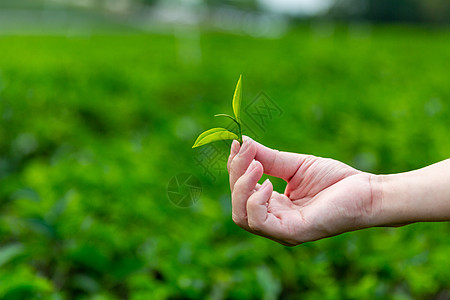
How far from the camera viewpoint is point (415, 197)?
121 centimetres

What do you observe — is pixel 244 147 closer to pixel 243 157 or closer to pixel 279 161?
pixel 243 157

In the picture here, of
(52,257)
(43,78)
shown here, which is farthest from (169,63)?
(52,257)

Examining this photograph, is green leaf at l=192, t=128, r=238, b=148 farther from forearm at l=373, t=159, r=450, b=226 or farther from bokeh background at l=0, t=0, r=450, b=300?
forearm at l=373, t=159, r=450, b=226

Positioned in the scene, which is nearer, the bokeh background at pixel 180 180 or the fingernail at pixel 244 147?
the fingernail at pixel 244 147

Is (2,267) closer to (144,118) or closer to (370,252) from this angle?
(370,252)

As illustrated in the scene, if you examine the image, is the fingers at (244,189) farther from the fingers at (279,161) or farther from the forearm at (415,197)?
the forearm at (415,197)

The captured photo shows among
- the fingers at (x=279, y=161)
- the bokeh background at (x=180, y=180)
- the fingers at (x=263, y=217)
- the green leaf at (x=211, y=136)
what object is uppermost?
the green leaf at (x=211, y=136)

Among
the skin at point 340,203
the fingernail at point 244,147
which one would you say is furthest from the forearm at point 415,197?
the fingernail at point 244,147

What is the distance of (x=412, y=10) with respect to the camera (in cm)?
3741

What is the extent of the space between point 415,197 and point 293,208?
289 mm

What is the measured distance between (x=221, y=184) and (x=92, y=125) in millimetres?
2288

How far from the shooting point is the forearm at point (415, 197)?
1207 mm

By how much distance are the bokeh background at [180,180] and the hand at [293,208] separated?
0.55 ft

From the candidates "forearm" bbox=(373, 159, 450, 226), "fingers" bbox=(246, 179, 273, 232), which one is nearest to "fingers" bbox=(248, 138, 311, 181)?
"fingers" bbox=(246, 179, 273, 232)
